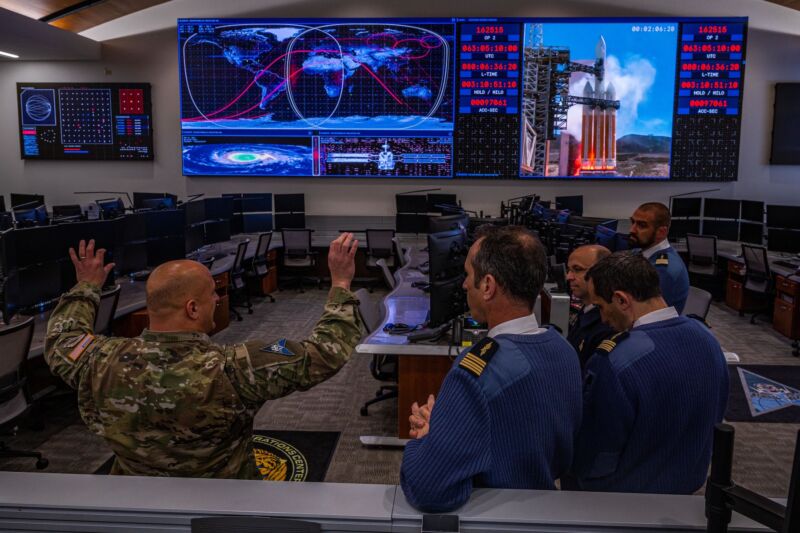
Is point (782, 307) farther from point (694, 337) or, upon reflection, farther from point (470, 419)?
point (470, 419)

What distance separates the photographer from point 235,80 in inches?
357

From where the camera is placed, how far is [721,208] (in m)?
8.64

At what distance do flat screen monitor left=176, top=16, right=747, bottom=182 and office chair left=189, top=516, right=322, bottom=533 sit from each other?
8.36 metres

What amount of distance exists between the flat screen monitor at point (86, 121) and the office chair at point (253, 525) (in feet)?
31.3

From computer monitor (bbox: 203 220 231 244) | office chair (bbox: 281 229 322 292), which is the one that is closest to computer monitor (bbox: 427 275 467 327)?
computer monitor (bbox: 203 220 231 244)

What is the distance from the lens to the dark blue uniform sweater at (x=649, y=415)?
165cm

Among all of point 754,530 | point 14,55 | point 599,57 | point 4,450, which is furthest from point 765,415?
point 14,55

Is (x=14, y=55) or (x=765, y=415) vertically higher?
(x=14, y=55)

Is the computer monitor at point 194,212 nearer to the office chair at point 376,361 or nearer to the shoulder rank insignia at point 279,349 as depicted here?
the office chair at point 376,361

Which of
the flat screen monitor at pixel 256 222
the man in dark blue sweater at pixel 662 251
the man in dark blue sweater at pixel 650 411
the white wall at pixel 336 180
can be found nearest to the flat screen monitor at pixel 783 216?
the white wall at pixel 336 180

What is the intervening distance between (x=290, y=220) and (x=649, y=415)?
8003mm

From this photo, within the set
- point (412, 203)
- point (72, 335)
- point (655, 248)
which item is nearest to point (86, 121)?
point (412, 203)

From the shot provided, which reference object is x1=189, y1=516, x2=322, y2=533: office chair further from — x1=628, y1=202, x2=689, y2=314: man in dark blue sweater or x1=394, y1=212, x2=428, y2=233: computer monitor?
x1=394, y1=212, x2=428, y2=233: computer monitor

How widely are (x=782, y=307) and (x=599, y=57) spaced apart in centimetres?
435
